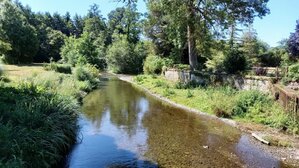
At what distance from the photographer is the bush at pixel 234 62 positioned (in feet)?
76.2

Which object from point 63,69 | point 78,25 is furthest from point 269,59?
point 78,25

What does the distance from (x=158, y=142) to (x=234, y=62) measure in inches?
520

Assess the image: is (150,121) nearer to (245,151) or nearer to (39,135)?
(245,151)

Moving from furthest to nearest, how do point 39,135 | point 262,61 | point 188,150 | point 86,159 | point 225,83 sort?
point 262,61 < point 225,83 < point 188,150 < point 86,159 < point 39,135

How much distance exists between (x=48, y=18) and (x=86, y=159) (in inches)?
3689

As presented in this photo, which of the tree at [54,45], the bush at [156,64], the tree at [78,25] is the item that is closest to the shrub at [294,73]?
the bush at [156,64]

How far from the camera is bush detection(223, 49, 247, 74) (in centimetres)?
2322

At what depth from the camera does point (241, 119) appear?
52.1 feet

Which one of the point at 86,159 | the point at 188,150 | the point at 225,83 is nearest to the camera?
the point at 86,159

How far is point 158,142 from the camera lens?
1223 centimetres

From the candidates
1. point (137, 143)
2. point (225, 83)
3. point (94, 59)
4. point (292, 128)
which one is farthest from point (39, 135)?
point (94, 59)

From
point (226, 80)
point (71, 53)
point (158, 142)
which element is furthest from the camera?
point (71, 53)

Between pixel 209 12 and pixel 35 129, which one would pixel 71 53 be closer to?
pixel 209 12

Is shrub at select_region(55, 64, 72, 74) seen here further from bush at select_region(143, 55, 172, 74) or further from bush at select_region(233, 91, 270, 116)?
bush at select_region(233, 91, 270, 116)
